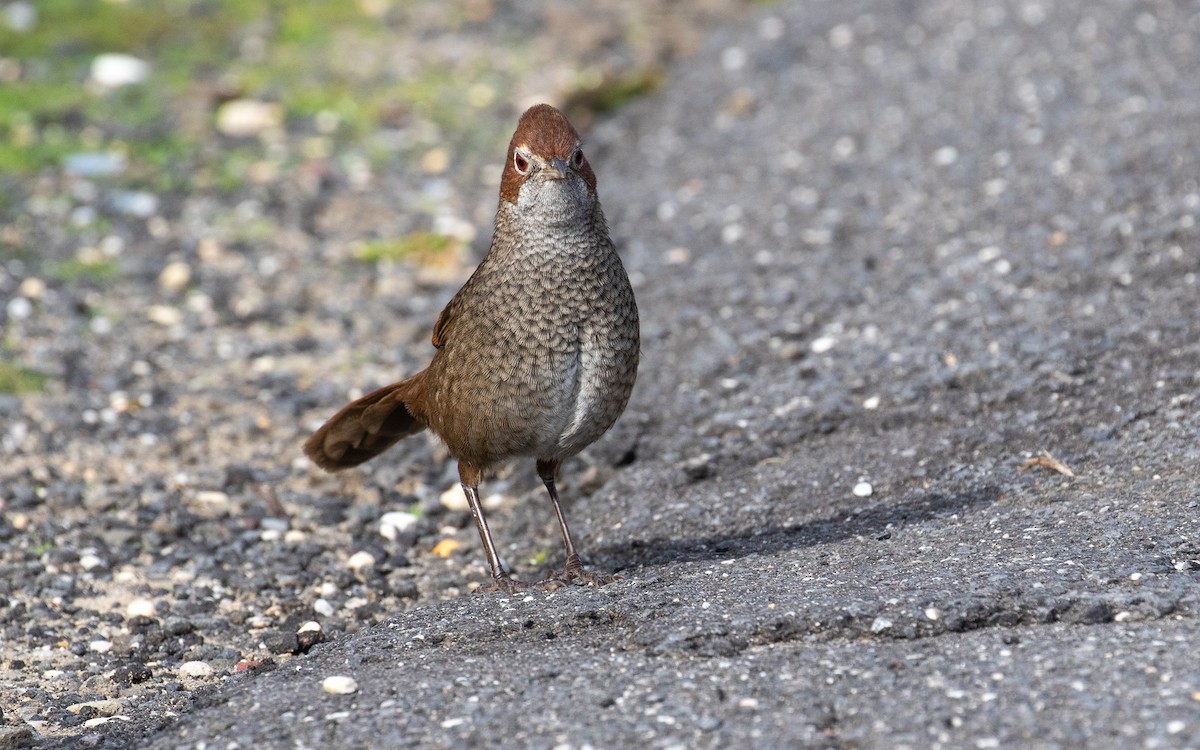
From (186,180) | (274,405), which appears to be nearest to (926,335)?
(274,405)

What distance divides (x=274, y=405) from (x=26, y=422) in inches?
41.8

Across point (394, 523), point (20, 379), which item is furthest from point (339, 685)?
point (20, 379)

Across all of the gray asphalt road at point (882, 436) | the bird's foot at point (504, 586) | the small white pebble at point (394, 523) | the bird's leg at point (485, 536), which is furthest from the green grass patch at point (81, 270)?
the bird's foot at point (504, 586)

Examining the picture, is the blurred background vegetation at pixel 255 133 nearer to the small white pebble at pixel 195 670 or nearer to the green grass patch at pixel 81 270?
the green grass patch at pixel 81 270

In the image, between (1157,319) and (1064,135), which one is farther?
(1064,135)

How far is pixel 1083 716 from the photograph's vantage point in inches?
132

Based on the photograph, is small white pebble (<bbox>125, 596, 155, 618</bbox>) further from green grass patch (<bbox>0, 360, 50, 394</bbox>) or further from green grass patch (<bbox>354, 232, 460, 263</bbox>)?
green grass patch (<bbox>354, 232, 460, 263</bbox>)

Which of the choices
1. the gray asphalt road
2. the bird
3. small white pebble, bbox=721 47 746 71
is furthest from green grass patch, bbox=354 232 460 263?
the bird

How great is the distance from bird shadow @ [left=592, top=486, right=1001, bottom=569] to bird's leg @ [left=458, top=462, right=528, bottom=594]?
1.39 ft

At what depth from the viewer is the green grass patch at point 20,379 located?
261 inches

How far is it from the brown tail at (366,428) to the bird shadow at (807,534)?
0.90 meters

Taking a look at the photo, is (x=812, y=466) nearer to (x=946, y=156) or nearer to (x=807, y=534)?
(x=807, y=534)

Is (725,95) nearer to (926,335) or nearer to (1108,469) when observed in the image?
(926,335)

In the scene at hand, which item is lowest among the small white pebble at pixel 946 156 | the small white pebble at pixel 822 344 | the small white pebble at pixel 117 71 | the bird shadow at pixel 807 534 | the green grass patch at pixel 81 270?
the bird shadow at pixel 807 534
